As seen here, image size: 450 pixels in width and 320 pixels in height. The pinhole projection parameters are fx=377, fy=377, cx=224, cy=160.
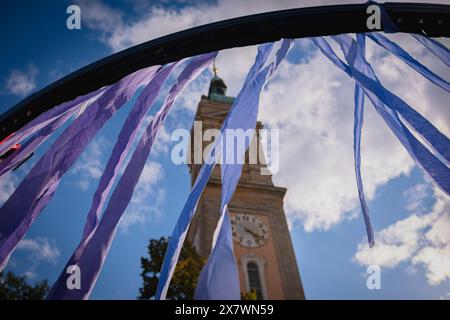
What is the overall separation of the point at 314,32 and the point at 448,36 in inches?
41.8

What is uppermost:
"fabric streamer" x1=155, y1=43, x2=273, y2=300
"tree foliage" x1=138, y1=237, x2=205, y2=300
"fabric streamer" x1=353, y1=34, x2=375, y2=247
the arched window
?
the arched window

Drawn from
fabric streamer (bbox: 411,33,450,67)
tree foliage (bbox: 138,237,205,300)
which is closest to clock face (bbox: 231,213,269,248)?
tree foliage (bbox: 138,237,205,300)

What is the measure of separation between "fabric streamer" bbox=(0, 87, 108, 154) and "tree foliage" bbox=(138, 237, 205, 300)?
32.1 feet

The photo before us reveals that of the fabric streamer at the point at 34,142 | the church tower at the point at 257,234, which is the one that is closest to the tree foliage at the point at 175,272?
the church tower at the point at 257,234

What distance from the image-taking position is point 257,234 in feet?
67.9

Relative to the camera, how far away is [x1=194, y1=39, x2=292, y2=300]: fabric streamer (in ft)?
6.13

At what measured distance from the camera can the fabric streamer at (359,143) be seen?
3.09 metres

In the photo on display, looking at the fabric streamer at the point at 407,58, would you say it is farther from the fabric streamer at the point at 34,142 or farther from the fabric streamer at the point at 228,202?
the fabric streamer at the point at 34,142

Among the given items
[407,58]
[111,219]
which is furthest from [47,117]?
[407,58]

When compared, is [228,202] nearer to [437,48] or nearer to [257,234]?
[437,48]

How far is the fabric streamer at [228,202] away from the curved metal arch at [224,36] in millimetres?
308

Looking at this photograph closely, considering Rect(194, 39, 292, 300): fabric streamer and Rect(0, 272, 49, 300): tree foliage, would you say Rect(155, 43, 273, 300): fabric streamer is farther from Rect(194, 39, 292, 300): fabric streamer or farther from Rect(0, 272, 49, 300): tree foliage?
Rect(0, 272, 49, 300): tree foliage
